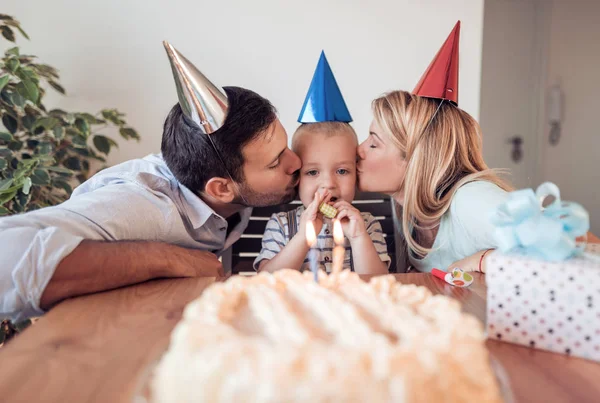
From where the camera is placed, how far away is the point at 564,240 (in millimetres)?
669

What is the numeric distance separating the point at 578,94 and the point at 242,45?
296 cm

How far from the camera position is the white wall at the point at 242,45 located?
86.1 inches

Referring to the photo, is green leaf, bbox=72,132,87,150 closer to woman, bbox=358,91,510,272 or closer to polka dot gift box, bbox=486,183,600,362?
woman, bbox=358,91,510,272

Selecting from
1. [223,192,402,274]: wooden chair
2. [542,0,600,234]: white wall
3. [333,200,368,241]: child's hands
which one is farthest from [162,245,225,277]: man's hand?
[542,0,600,234]: white wall

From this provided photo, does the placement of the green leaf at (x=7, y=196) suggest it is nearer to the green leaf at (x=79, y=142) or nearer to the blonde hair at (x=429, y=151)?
the green leaf at (x=79, y=142)

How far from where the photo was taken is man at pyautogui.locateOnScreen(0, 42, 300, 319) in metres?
0.90

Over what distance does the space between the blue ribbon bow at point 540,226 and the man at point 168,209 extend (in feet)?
2.24

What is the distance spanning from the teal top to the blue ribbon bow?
18.2 inches

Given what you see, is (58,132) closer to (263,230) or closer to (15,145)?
(15,145)

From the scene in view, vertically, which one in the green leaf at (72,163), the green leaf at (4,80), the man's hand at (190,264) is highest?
the green leaf at (4,80)

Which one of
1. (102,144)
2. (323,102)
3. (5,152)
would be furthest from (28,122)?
(323,102)

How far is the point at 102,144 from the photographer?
207 cm

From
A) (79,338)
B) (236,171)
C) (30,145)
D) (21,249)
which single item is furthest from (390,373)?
(30,145)

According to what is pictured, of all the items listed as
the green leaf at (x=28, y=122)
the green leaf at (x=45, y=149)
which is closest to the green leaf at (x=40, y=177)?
the green leaf at (x=45, y=149)
